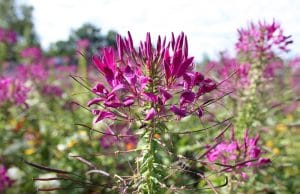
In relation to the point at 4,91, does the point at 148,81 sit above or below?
below

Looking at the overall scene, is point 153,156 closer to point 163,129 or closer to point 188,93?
point 163,129

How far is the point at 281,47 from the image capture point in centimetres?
296

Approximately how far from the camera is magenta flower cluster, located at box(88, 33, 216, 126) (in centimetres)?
154

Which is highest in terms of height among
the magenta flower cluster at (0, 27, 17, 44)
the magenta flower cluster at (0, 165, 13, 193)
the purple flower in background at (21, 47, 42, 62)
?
the magenta flower cluster at (0, 27, 17, 44)

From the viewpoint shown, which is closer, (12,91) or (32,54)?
(12,91)

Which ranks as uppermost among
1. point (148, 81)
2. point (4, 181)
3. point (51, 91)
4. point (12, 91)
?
point (51, 91)

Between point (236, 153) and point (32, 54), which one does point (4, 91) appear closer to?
point (236, 153)

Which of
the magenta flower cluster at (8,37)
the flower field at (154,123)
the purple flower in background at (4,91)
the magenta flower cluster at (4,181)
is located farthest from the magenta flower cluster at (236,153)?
the magenta flower cluster at (8,37)

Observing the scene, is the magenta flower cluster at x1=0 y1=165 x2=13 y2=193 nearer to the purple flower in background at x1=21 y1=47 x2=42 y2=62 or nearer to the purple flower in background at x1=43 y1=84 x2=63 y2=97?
the purple flower in background at x1=43 y1=84 x2=63 y2=97

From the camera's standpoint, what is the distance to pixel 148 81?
1579 mm

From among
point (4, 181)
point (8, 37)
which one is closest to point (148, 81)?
point (4, 181)

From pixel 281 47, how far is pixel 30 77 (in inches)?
121

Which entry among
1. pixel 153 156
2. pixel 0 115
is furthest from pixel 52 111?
pixel 153 156

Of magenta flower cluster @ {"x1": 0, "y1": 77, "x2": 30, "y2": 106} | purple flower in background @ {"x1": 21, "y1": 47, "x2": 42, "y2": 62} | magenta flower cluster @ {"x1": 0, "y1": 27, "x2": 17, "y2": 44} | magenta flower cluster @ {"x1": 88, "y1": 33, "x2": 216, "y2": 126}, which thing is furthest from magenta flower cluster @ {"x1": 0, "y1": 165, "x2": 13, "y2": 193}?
magenta flower cluster @ {"x1": 0, "y1": 27, "x2": 17, "y2": 44}
